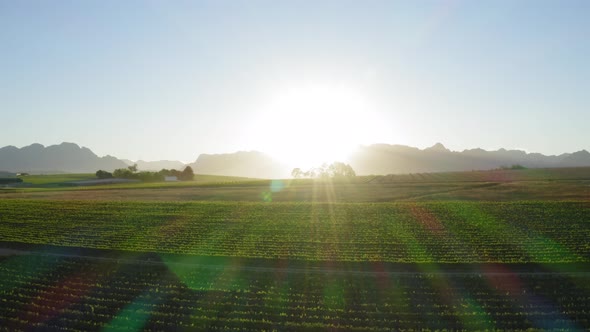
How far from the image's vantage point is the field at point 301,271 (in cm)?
2189

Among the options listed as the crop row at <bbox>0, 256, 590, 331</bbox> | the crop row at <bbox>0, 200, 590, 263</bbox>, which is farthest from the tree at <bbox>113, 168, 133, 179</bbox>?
the crop row at <bbox>0, 256, 590, 331</bbox>

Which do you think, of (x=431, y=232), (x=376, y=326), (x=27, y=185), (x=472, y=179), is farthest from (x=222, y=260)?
(x=27, y=185)

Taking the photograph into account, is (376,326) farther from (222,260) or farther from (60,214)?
(60,214)

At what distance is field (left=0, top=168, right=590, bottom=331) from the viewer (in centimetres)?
2189

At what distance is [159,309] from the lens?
917 inches

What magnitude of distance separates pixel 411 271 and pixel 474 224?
20121 mm

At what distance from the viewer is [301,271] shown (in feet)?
96.9

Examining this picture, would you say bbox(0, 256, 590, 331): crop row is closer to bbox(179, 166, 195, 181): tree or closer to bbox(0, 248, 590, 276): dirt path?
bbox(0, 248, 590, 276): dirt path

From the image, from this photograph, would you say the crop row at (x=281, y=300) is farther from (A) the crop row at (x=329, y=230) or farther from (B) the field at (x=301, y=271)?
(A) the crop row at (x=329, y=230)

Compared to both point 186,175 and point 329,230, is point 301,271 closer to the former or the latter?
point 329,230

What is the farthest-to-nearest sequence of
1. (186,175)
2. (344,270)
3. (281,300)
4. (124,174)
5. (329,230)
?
1. (186,175)
2. (124,174)
3. (329,230)
4. (344,270)
5. (281,300)

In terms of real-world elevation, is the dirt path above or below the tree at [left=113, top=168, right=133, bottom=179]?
below

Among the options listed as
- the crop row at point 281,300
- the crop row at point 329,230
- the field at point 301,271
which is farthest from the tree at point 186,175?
the crop row at point 281,300

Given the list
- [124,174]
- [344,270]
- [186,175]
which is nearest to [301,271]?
[344,270]
